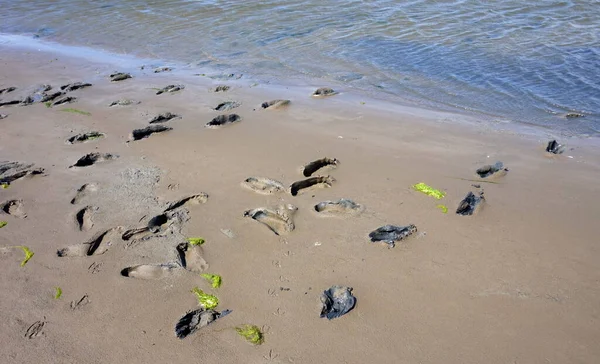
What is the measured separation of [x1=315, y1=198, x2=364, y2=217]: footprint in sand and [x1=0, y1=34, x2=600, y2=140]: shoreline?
2.57 metres

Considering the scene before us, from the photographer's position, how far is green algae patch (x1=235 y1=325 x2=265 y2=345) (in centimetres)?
294

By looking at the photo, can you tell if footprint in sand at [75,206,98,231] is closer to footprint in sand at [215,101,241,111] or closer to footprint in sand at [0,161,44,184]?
footprint in sand at [0,161,44,184]

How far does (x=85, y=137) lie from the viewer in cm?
589

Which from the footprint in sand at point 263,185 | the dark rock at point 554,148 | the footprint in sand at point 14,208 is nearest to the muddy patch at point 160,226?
the footprint in sand at point 263,185

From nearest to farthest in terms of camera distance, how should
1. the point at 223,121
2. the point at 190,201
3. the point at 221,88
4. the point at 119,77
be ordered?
the point at 190,201 < the point at 223,121 < the point at 221,88 < the point at 119,77

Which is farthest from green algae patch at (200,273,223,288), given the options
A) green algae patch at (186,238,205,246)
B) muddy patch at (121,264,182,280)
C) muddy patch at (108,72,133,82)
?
muddy patch at (108,72,133,82)

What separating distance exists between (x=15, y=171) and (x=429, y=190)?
4190mm

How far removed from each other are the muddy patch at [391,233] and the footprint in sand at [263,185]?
1.08 metres

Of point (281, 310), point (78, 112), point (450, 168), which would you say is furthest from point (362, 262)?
point (78, 112)

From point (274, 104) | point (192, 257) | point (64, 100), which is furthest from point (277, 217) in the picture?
point (64, 100)

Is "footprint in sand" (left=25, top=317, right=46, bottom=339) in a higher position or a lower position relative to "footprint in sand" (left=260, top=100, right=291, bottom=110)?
lower

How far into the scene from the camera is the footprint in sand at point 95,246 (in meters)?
3.78

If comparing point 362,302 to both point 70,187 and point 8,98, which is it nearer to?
point 70,187

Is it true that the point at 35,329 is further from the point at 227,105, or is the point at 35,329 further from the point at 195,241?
the point at 227,105
